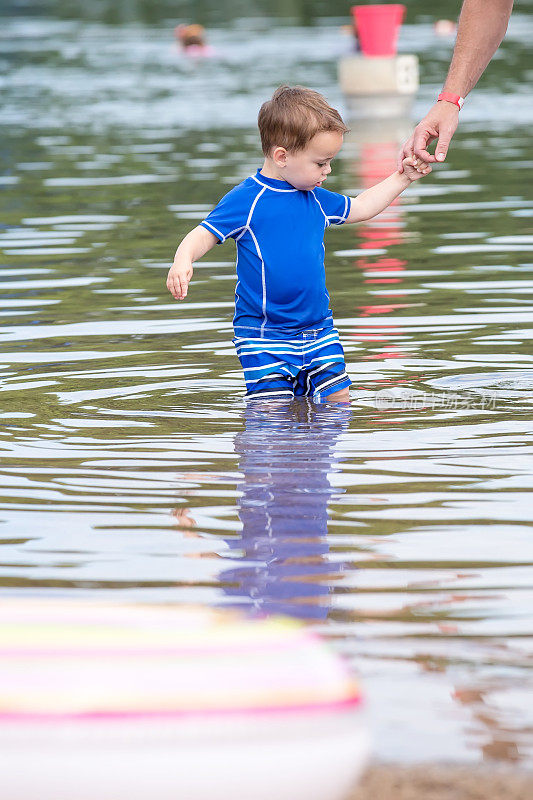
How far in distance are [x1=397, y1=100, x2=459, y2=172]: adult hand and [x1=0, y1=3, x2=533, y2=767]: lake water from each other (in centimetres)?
108

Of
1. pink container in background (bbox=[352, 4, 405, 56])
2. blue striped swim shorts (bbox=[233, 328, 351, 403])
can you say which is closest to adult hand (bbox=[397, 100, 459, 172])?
blue striped swim shorts (bbox=[233, 328, 351, 403])

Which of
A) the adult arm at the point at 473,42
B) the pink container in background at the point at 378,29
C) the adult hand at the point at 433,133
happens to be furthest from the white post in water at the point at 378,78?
the adult hand at the point at 433,133

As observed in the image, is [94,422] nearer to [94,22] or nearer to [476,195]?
[476,195]

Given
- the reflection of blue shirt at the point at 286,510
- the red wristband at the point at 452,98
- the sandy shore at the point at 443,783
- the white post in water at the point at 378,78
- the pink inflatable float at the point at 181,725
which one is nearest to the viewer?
the pink inflatable float at the point at 181,725

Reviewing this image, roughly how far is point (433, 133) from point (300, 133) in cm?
79

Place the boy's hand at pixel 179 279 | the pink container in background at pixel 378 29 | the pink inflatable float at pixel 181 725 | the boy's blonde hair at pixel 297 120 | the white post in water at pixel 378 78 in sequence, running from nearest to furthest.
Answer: the pink inflatable float at pixel 181 725 < the boy's hand at pixel 179 279 < the boy's blonde hair at pixel 297 120 < the white post in water at pixel 378 78 < the pink container in background at pixel 378 29

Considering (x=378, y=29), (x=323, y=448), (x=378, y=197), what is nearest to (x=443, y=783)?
(x=323, y=448)

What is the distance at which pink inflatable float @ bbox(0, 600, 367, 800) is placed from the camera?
111 inches

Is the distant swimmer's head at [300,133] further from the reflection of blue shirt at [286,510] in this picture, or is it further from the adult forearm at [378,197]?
the reflection of blue shirt at [286,510]

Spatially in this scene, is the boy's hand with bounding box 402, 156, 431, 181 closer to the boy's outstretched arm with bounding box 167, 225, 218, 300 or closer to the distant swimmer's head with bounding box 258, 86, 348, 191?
the distant swimmer's head with bounding box 258, 86, 348, 191

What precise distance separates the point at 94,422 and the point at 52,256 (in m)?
5.78

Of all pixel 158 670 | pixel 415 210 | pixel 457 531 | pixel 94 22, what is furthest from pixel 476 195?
pixel 94 22

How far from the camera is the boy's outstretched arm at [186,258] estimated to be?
21.5 feet

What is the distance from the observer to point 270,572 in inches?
182
